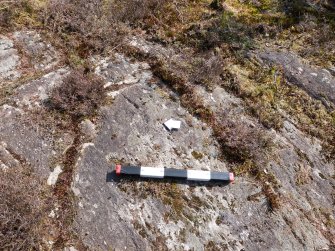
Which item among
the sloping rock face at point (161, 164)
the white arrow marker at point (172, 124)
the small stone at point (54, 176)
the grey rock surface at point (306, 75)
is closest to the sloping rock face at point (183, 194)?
the sloping rock face at point (161, 164)

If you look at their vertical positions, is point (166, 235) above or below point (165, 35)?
below

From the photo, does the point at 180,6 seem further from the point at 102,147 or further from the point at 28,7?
the point at 102,147

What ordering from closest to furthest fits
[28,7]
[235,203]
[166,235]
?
1. [166,235]
2. [235,203]
3. [28,7]

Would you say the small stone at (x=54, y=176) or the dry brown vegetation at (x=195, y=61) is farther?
the small stone at (x=54, y=176)

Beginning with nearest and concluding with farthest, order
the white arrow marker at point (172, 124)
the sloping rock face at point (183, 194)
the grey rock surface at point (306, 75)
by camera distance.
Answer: the sloping rock face at point (183, 194) < the white arrow marker at point (172, 124) < the grey rock surface at point (306, 75)

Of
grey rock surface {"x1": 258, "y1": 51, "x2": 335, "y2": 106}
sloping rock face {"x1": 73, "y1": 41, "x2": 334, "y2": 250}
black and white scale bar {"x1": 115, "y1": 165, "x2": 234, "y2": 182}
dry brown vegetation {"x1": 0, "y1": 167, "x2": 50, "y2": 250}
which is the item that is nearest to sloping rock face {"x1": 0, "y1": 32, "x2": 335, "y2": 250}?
sloping rock face {"x1": 73, "y1": 41, "x2": 334, "y2": 250}

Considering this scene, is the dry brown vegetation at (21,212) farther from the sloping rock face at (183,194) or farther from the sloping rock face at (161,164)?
the sloping rock face at (183,194)

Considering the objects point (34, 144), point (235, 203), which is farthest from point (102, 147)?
point (235, 203)
